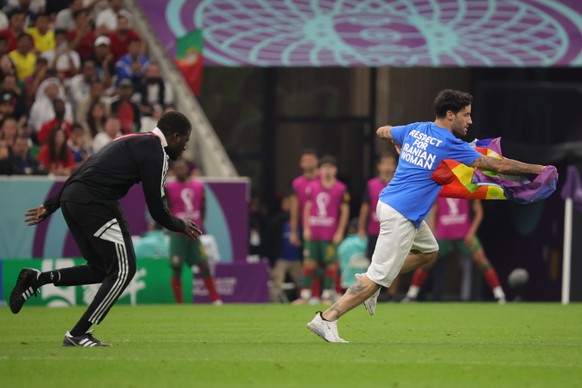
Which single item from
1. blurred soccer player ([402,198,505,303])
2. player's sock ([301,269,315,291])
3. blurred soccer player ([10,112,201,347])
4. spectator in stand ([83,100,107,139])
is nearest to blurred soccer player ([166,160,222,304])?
player's sock ([301,269,315,291])

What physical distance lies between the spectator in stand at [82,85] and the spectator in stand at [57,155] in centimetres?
184

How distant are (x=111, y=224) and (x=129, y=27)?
13965 millimetres

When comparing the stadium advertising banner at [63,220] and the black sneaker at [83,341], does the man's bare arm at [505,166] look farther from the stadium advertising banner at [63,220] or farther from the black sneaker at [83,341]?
the stadium advertising banner at [63,220]

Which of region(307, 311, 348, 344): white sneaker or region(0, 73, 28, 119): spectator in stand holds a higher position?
region(307, 311, 348, 344): white sneaker

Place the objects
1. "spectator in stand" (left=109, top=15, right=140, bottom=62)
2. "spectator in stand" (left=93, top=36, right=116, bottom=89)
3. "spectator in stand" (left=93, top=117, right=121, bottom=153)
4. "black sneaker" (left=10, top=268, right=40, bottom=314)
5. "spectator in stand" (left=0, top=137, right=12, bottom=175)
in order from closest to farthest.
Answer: "black sneaker" (left=10, top=268, right=40, bottom=314), "spectator in stand" (left=0, top=137, right=12, bottom=175), "spectator in stand" (left=93, top=117, right=121, bottom=153), "spectator in stand" (left=93, top=36, right=116, bottom=89), "spectator in stand" (left=109, top=15, right=140, bottom=62)

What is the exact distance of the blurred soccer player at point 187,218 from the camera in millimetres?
19984

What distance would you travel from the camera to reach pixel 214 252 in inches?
849

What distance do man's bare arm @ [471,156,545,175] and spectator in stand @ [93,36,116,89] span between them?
13.2m

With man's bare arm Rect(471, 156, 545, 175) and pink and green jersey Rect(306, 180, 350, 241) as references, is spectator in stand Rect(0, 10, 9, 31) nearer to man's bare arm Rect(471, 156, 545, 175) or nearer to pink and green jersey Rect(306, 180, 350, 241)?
pink and green jersey Rect(306, 180, 350, 241)

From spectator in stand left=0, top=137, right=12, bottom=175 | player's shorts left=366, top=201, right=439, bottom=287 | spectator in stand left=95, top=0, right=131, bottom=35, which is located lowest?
spectator in stand left=0, top=137, right=12, bottom=175

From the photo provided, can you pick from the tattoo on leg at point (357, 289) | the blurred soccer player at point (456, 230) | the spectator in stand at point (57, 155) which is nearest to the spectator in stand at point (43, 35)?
the spectator in stand at point (57, 155)

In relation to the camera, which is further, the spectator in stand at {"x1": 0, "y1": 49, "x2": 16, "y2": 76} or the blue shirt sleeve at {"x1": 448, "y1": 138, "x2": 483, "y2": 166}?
the spectator in stand at {"x1": 0, "y1": 49, "x2": 16, "y2": 76}

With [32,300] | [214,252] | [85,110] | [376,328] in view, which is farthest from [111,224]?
[85,110]

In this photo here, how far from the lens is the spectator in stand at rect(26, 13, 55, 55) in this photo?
77.7ft
